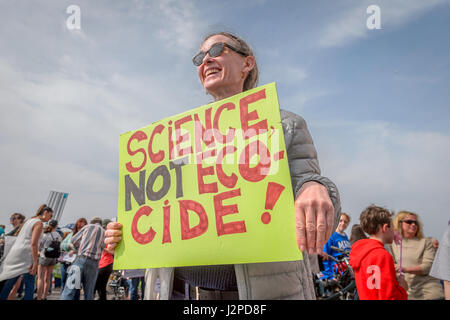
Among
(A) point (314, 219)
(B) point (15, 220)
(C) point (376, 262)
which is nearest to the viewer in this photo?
(A) point (314, 219)

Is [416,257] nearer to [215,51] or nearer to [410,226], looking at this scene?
[410,226]

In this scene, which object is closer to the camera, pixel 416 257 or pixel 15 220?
pixel 416 257

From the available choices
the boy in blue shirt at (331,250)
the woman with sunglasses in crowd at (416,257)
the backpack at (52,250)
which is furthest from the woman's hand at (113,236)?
the backpack at (52,250)

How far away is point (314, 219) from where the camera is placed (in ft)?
3.41

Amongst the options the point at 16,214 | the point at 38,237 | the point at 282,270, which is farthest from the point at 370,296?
the point at 16,214

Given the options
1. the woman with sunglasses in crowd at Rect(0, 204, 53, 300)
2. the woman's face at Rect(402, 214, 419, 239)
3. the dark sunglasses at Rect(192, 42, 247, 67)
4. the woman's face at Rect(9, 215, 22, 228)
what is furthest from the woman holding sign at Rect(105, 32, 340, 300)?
the woman's face at Rect(9, 215, 22, 228)

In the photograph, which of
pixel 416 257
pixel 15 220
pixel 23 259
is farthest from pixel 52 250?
pixel 416 257

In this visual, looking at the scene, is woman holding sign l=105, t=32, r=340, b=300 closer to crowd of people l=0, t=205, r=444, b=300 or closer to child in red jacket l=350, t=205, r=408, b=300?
crowd of people l=0, t=205, r=444, b=300

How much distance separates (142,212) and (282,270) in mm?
707

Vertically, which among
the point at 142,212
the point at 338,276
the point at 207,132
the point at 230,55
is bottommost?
the point at 338,276

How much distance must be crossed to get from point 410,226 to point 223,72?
13.0 feet
